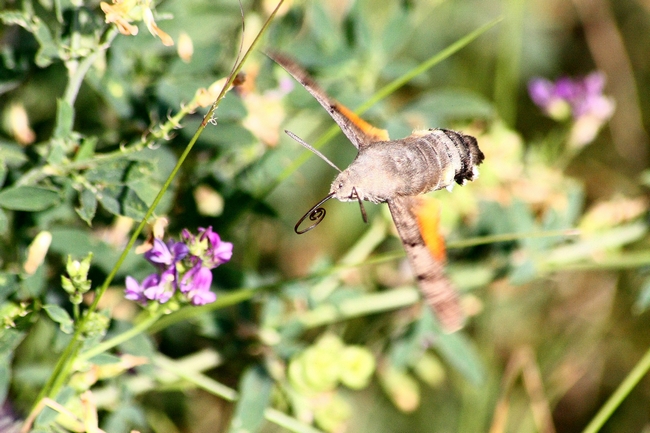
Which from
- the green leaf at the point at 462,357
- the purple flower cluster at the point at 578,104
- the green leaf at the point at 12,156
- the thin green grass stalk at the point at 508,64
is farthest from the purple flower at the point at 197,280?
the thin green grass stalk at the point at 508,64

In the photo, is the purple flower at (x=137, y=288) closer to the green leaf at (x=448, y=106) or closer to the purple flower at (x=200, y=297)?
the purple flower at (x=200, y=297)

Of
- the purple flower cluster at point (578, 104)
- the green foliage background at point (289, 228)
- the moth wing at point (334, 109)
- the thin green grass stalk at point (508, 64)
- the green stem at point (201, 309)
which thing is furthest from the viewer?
the thin green grass stalk at point (508, 64)

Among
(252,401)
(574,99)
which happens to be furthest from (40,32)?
(574,99)

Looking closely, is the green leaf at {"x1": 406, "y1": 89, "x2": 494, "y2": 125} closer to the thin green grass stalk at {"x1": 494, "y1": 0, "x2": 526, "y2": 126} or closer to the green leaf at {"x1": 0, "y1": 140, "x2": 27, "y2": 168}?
the thin green grass stalk at {"x1": 494, "y1": 0, "x2": 526, "y2": 126}

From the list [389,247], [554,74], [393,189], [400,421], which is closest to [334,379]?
[393,189]

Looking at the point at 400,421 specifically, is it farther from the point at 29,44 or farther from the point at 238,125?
the point at 29,44

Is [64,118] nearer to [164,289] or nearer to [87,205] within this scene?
[87,205]

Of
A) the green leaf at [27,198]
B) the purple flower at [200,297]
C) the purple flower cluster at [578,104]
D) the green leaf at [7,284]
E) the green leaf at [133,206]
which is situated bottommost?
the green leaf at [7,284]
